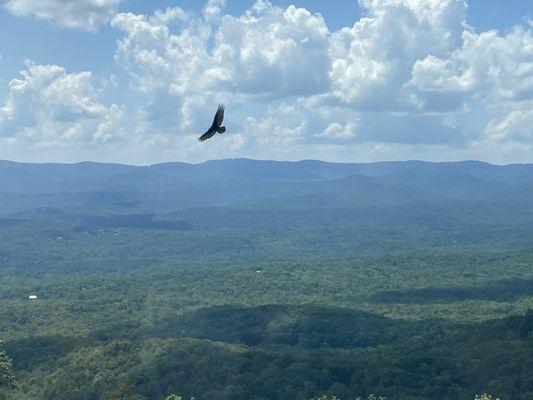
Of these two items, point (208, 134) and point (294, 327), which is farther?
point (294, 327)

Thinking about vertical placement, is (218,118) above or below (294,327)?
above

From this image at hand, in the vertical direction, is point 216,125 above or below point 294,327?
above

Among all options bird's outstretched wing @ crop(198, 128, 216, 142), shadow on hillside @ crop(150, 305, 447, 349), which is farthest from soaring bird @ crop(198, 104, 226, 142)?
shadow on hillside @ crop(150, 305, 447, 349)

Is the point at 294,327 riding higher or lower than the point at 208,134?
lower

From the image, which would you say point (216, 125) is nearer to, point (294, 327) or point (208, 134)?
point (208, 134)

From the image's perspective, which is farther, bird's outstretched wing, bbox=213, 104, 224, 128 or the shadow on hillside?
the shadow on hillside

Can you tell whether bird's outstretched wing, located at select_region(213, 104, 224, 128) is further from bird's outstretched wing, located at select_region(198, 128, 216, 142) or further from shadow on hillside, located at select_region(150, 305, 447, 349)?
shadow on hillside, located at select_region(150, 305, 447, 349)

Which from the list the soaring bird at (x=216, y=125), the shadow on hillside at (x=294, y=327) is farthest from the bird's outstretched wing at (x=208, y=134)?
the shadow on hillside at (x=294, y=327)

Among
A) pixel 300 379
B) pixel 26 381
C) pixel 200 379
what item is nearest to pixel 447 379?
pixel 300 379

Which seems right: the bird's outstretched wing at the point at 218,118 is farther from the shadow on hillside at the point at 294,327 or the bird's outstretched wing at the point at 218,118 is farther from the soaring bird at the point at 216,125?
the shadow on hillside at the point at 294,327

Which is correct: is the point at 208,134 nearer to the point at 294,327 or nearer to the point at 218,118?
the point at 218,118

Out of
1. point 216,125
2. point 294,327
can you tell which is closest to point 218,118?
point 216,125

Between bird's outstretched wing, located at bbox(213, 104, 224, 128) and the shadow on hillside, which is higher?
bird's outstretched wing, located at bbox(213, 104, 224, 128)
